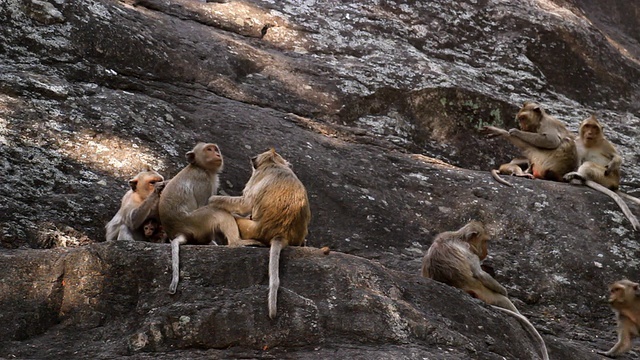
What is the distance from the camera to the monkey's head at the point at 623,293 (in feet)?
33.7

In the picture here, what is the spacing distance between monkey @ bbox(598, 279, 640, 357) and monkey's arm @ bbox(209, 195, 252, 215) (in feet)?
14.0

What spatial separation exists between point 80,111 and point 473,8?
8.78 meters

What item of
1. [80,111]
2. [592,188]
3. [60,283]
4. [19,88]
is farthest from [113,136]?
[592,188]

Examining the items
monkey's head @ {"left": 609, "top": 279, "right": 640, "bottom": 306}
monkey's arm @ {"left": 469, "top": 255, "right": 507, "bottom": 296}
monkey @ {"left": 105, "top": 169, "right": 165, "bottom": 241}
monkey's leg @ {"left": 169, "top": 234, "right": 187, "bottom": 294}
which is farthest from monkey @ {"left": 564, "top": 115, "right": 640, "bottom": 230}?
monkey's leg @ {"left": 169, "top": 234, "right": 187, "bottom": 294}

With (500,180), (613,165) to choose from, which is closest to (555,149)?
(613,165)

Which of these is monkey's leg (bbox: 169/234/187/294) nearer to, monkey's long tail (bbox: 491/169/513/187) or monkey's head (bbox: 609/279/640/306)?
monkey's head (bbox: 609/279/640/306)

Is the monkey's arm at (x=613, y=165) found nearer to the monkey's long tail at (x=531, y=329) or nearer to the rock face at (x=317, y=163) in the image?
the rock face at (x=317, y=163)

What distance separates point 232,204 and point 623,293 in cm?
455

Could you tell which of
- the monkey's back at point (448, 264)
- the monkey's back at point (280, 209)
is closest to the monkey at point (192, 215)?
the monkey's back at point (280, 209)

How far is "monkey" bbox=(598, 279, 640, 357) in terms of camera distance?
10.1 metres

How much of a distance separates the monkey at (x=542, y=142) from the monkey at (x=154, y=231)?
623 centimetres

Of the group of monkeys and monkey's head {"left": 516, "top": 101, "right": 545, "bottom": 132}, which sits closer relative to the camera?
the group of monkeys

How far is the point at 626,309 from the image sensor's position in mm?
10195

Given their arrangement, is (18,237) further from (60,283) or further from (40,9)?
(40,9)
